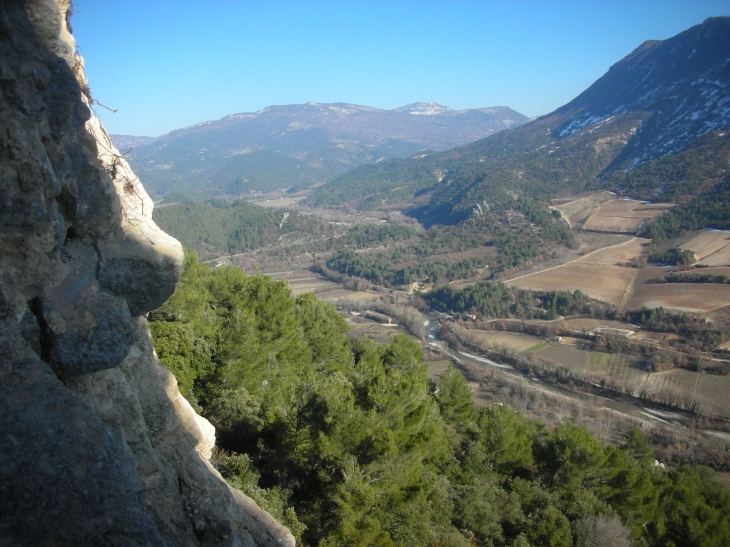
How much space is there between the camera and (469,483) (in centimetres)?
1557

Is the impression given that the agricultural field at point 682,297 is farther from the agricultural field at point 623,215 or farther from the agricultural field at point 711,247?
the agricultural field at point 623,215

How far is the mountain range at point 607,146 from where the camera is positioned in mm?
94938

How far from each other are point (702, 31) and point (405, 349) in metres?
163

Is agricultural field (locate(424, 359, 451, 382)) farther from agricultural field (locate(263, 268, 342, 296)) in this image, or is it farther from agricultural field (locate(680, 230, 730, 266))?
agricultural field (locate(680, 230, 730, 266))

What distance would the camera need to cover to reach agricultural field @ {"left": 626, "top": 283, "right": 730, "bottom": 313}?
45375 mm

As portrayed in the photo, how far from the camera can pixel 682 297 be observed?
48.4m

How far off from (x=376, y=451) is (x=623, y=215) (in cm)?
8636

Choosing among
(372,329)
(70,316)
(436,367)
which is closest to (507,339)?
(436,367)

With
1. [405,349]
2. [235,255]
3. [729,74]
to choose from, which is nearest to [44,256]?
[405,349]

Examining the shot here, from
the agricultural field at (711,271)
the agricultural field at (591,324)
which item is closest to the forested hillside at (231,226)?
the agricultural field at (591,324)

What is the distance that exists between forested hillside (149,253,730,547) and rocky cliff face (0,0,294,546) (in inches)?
147

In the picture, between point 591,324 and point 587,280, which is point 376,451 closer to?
point 591,324

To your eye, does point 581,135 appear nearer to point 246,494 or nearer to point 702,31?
point 702,31

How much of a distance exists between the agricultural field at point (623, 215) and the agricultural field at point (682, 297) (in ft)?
80.5
